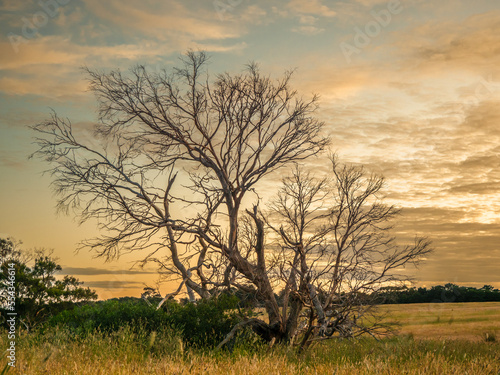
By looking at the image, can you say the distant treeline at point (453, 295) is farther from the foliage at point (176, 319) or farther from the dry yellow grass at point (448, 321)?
the foliage at point (176, 319)

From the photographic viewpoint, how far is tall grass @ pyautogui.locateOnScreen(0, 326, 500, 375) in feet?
27.9

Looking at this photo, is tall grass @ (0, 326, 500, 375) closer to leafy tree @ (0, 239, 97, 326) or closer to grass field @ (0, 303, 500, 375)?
grass field @ (0, 303, 500, 375)

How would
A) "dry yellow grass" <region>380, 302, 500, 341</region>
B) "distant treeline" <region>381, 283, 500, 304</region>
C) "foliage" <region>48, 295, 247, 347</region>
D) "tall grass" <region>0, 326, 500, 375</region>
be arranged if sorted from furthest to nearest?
Answer: "distant treeline" <region>381, 283, 500, 304</region> → "dry yellow grass" <region>380, 302, 500, 341</region> → "foliage" <region>48, 295, 247, 347</region> → "tall grass" <region>0, 326, 500, 375</region>

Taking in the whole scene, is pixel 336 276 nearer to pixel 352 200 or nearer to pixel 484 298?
pixel 352 200

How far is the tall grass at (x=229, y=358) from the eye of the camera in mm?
8492

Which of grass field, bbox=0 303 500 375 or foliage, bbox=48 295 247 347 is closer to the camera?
grass field, bbox=0 303 500 375

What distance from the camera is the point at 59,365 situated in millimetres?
9125

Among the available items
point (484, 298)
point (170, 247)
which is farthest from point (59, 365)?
point (484, 298)

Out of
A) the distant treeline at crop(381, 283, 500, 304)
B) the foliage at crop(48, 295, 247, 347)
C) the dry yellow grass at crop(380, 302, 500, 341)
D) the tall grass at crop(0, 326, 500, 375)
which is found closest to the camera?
the tall grass at crop(0, 326, 500, 375)

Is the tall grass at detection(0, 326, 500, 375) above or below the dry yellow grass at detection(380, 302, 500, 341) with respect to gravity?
above

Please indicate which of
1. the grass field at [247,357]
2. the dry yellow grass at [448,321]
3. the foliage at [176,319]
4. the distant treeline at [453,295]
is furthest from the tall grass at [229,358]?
the distant treeline at [453,295]

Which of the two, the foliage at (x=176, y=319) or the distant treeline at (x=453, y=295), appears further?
the distant treeline at (x=453, y=295)

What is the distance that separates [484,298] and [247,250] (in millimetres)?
41520

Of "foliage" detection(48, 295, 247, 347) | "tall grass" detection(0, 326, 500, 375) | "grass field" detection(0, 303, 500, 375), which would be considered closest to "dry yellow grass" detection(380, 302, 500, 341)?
"grass field" detection(0, 303, 500, 375)
